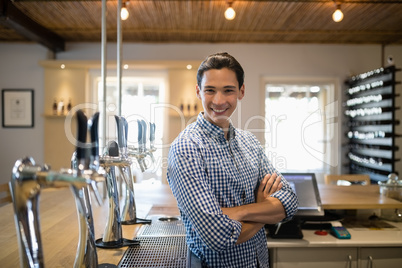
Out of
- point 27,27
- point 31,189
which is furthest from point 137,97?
point 31,189

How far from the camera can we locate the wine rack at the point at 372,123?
4.36 m

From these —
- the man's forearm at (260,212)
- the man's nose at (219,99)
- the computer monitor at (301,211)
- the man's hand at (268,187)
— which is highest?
the man's nose at (219,99)

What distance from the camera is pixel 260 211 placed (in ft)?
4.17

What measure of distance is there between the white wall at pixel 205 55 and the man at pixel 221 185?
4.17 metres

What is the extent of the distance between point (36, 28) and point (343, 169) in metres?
4.93

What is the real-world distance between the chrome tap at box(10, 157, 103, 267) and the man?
1.60 ft

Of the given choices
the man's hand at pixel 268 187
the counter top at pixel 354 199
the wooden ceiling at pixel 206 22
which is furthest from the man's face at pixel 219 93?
the wooden ceiling at pixel 206 22

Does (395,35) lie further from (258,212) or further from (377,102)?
(258,212)

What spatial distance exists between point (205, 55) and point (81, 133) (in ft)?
16.6

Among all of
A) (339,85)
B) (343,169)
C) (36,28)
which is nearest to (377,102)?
(339,85)

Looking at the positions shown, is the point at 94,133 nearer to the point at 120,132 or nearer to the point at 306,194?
the point at 120,132

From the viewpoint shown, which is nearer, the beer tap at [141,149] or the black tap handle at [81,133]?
the black tap handle at [81,133]

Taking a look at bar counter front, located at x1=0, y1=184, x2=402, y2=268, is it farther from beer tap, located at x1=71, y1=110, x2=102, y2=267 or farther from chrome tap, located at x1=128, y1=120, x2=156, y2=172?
chrome tap, located at x1=128, y1=120, x2=156, y2=172

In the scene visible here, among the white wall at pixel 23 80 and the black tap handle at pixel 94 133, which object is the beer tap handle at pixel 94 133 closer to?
the black tap handle at pixel 94 133
